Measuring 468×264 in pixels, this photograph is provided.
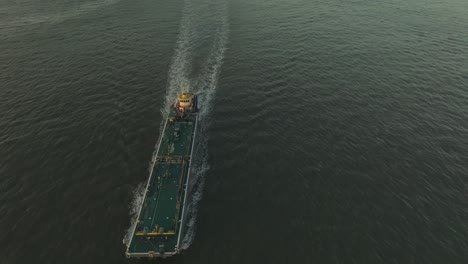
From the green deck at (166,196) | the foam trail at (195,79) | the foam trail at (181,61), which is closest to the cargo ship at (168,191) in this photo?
the green deck at (166,196)

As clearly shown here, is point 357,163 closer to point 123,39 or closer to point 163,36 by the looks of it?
point 163,36

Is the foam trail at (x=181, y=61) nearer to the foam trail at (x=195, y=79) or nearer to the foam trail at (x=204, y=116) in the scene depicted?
the foam trail at (x=195, y=79)

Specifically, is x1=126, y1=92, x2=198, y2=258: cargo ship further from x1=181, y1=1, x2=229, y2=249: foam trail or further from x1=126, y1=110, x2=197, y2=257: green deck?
x1=181, y1=1, x2=229, y2=249: foam trail

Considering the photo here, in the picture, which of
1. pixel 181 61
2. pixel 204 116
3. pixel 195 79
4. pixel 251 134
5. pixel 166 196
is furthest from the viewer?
pixel 181 61

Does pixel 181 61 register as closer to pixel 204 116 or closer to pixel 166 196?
pixel 204 116

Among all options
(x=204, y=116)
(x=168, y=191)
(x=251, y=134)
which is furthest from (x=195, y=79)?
(x=168, y=191)

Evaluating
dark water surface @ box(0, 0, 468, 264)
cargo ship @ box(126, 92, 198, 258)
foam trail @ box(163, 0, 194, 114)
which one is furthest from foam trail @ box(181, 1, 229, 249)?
foam trail @ box(163, 0, 194, 114)
